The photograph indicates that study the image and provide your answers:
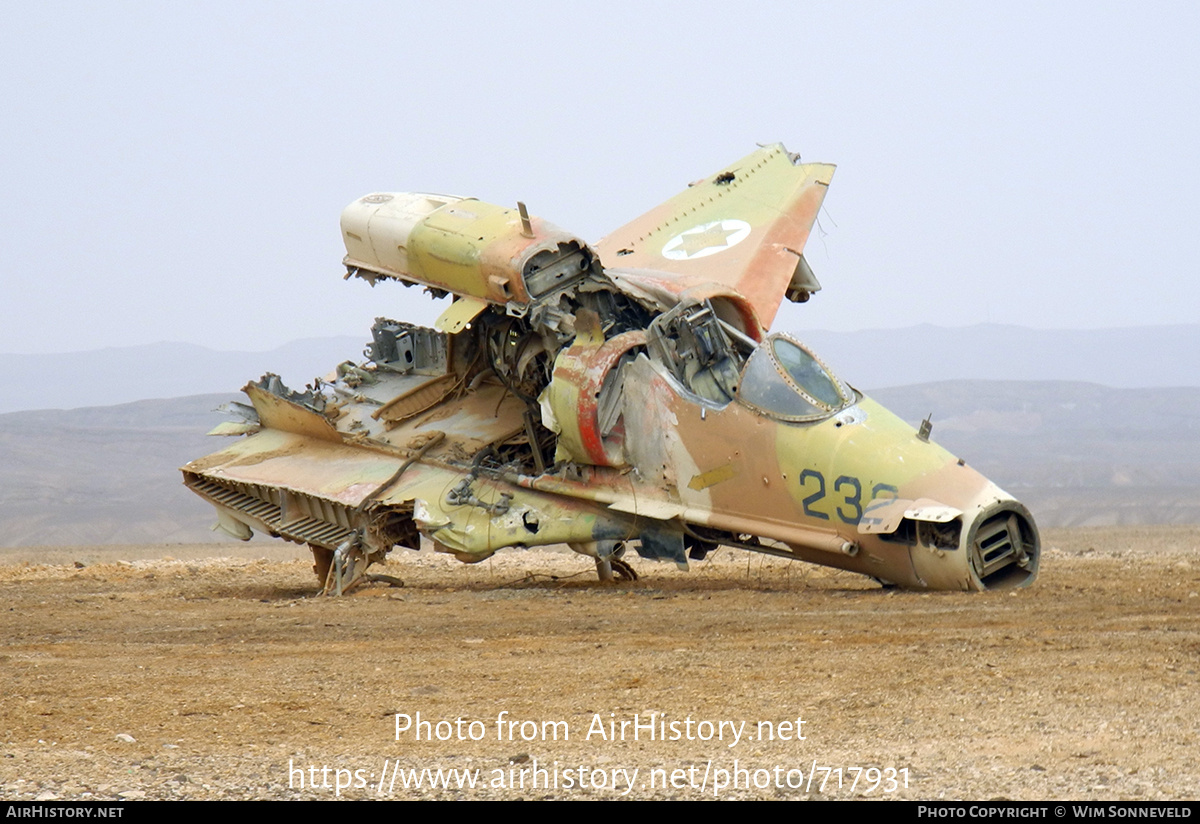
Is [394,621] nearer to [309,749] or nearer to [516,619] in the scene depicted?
[516,619]

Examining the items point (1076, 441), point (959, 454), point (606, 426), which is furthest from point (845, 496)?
point (1076, 441)

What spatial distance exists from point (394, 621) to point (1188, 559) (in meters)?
8.84

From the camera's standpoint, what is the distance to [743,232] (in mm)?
19625

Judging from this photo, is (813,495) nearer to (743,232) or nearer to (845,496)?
(845,496)

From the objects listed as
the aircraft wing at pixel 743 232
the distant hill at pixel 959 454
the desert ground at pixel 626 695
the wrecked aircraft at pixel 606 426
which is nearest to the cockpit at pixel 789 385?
the wrecked aircraft at pixel 606 426

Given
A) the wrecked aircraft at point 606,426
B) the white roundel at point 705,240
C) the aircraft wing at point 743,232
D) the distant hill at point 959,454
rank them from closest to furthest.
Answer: the wrecked aircraft at point 606,426
the aircraft wing at point 743,232
the white roundel at point 705,240
the distant hill at point 959,454

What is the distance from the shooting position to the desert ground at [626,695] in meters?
7.04

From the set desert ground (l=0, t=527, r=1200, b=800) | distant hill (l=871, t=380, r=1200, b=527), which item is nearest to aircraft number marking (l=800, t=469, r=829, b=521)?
desert ground (l=0, t=527, r=1200, b=800)

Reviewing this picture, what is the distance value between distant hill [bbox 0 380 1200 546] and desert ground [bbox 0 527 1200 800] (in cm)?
3090

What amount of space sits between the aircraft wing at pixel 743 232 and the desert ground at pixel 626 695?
479 cm

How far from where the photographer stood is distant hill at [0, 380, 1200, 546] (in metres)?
50.9

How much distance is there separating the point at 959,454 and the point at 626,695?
67818 millimetres

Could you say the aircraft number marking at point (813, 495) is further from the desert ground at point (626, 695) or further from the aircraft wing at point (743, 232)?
the aircraft wing at point (743, 232)

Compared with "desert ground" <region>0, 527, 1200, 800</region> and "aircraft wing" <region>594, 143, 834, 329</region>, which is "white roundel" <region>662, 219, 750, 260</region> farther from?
"desert ground" <region>0, 527, 1200, 800</region>
